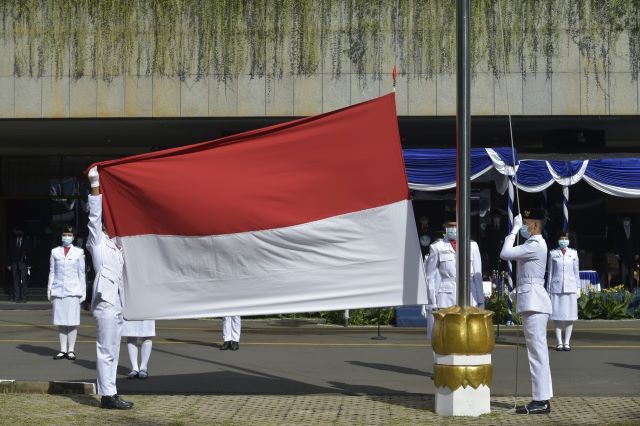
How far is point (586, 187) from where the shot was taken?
29.6m

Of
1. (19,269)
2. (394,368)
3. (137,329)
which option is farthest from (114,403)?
(19,269)

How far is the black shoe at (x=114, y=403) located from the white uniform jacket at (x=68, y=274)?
640 cm

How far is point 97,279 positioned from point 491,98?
1763 cm

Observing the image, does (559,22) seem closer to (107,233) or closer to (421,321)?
(421,321)

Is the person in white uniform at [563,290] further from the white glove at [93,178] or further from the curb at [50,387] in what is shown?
the white glove at [93,178]

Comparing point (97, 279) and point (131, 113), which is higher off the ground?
point (131, 113)

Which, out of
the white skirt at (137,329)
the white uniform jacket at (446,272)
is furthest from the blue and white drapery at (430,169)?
the white skirt at (137,329)

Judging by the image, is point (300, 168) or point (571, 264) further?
point (571, 264)

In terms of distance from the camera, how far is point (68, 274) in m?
17.5

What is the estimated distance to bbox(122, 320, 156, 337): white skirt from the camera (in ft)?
45.9

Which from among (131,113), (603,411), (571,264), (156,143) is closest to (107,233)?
(603,411)

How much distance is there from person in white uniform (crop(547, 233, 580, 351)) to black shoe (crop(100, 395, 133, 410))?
867 centimetres

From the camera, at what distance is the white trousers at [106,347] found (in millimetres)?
11117

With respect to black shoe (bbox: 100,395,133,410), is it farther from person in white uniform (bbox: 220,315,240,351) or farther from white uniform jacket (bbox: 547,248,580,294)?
white uniform jacket (bbox: 547,248,580,294)
